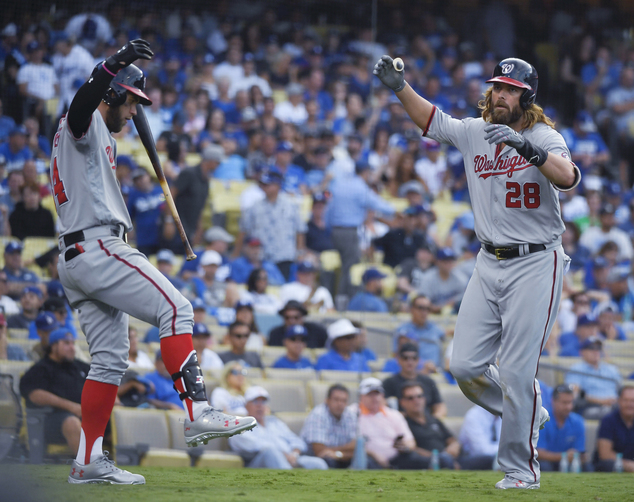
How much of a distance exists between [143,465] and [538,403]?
106 inches

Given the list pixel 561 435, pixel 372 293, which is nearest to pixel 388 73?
pixel 561 435

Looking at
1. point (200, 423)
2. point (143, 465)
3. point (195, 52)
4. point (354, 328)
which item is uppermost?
point (195, 52)

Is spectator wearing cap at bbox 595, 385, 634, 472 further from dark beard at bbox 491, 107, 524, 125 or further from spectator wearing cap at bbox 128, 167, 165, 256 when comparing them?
spectator wearing cap at bbox 128, 167, 165, 256

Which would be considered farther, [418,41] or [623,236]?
[418,41]

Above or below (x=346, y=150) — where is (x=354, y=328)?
below

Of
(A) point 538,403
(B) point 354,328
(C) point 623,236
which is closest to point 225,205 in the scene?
(B) point 354,328

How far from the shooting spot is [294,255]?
26.8ft

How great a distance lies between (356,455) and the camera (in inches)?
221

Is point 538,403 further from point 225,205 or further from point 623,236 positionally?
point 623,236

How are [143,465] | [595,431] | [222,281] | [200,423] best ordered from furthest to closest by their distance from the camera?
[222,281] < [595,431] < [143,465] < [200,423]

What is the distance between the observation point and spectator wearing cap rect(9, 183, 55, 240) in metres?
6.68

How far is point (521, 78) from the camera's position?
12.4 feet

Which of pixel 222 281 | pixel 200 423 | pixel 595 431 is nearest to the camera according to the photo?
pixel 200 423

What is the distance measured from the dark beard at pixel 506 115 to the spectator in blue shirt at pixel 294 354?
3.17 meters
